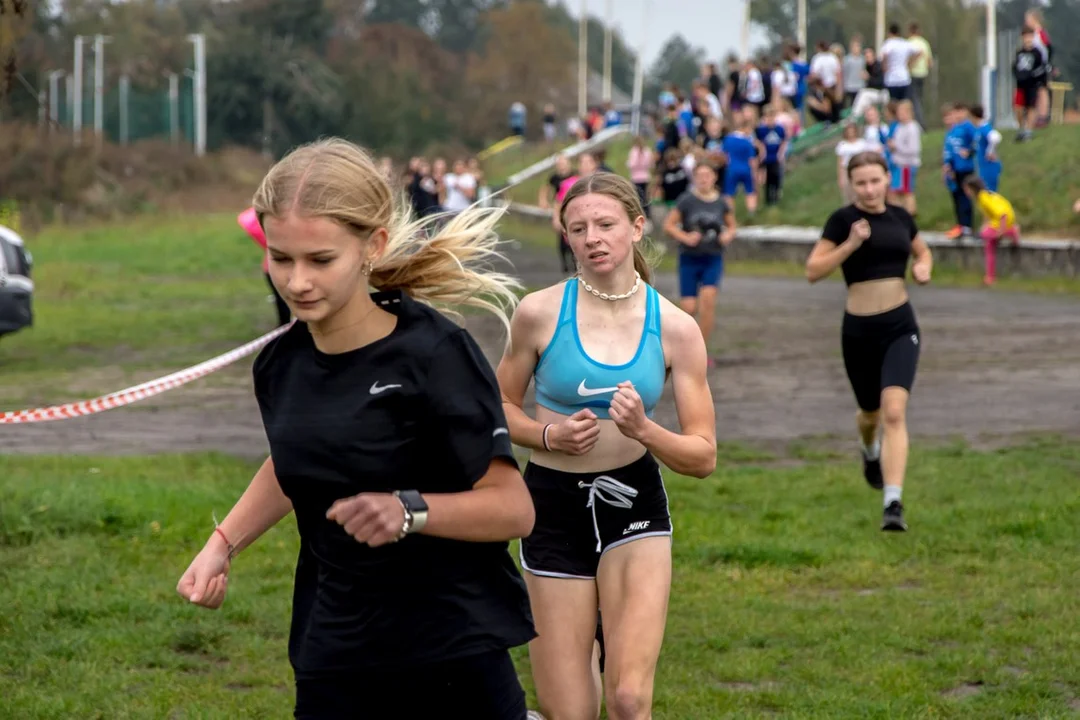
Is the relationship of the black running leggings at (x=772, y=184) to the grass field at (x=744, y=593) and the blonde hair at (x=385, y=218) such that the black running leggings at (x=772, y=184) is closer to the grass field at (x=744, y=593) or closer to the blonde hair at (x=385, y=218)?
the grass field at (x=744, y=593)

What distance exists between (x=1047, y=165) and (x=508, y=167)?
45.3 m

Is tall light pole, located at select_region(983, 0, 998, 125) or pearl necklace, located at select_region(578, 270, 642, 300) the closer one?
pearl necklace, located at select_region(578, 270, 642, 300)

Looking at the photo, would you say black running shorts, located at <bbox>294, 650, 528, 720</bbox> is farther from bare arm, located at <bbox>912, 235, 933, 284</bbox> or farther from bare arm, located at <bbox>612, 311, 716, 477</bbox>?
bare arm, located at <bbox>912, 235, 933, 284</bbox>

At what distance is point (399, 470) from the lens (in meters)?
3.39

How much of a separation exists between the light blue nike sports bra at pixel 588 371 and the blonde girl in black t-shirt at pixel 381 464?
164 cm

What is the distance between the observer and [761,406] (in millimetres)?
14141

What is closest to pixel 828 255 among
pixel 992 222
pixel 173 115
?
pixel 992 222

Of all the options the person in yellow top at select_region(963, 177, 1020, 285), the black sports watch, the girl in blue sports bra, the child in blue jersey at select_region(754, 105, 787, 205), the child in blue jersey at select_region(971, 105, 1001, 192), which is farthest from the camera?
the child in blue jersey at select_region(754, 105, 787, 205)

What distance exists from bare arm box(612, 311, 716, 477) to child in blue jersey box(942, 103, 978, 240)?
21206 millimetres

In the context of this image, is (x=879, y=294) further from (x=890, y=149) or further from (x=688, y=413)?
(x=890, y=149)

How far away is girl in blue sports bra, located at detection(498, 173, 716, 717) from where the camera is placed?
492cm

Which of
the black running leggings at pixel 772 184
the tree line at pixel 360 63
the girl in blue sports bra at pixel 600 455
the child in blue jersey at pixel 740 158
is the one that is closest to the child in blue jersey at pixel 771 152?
the black running leggings at pixel 772 184

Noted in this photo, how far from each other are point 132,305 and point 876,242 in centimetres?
1811

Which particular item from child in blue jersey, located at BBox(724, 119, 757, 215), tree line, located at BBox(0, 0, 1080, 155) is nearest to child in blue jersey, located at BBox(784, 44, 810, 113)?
child in blue jersey, located at BBox(724, 119, 757, 215)
